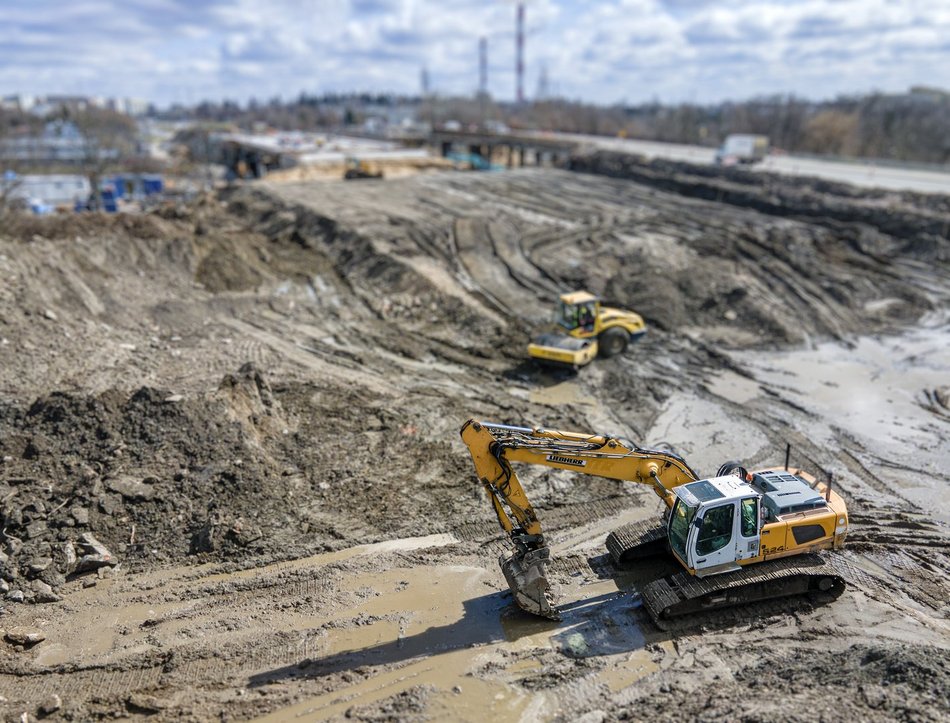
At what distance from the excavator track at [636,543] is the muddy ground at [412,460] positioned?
29cm

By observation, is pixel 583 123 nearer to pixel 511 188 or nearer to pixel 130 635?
pixel 511 188

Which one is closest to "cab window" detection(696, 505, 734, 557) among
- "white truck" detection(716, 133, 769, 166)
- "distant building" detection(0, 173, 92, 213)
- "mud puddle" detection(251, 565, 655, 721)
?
"mud puddle" detection(251, 565, 655, 721)

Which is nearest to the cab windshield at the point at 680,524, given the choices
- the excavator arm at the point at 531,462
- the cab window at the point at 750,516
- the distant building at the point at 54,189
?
the excavator arm at the point at 531,462

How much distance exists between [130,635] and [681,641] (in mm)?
7033

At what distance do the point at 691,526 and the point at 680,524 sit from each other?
297 mm

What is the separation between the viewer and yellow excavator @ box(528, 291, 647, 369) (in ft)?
53.2

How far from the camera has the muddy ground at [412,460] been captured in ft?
25.9

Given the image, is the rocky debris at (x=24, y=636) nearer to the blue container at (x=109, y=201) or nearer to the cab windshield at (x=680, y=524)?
the cab windshield at (x=680, y=524)

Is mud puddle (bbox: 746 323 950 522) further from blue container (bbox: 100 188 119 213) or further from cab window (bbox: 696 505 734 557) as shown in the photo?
blue container (bbox: 100 188 119 213)

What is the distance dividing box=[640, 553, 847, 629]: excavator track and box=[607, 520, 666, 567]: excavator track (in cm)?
77

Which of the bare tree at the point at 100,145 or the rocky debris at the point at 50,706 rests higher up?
the bare tree at the point at 100,145

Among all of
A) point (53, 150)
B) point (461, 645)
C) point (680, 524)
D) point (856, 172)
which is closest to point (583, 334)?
point (680, 524)

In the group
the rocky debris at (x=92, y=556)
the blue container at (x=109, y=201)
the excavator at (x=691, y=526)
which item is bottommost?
the rocky debris at (x=92, y=556)

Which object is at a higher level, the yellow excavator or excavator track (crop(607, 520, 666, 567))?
the yellow excavator
